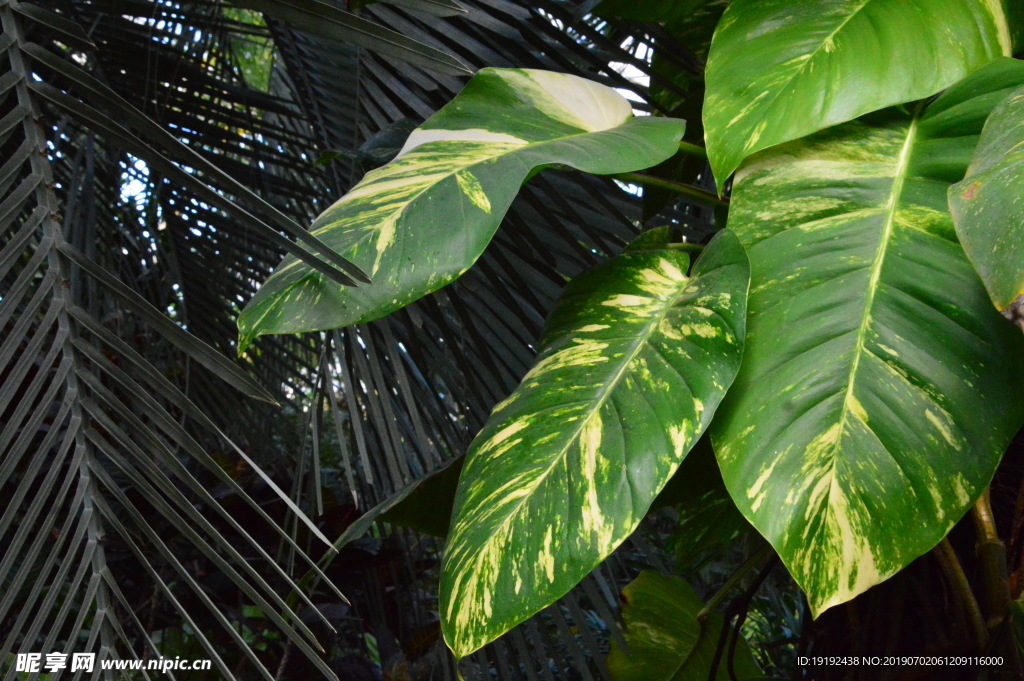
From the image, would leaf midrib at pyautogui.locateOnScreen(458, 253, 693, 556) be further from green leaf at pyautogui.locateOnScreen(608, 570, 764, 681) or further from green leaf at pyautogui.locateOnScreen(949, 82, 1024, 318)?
green leaf at pyautogui.locateOnScreen(608, 570, 764, 681)

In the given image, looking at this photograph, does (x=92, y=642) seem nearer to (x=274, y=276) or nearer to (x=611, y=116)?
(x=274, y=276)

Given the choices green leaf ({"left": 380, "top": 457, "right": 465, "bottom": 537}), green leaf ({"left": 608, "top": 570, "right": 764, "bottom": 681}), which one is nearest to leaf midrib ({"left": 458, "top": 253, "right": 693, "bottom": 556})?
green leaf ({"left": 380, "top": 457, "right": 465, "bottom": 537})

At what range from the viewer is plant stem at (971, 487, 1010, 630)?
0.55m

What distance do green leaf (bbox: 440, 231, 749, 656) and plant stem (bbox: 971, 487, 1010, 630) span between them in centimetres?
28

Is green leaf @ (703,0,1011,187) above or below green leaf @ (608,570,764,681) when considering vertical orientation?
above

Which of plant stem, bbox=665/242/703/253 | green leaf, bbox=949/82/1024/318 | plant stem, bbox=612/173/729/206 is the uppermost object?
plant stem, bbox=612/173/729/206

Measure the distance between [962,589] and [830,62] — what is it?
0.43 metres

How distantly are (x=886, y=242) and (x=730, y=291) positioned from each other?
0.12m

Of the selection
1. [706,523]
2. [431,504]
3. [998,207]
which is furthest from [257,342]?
[998,207]

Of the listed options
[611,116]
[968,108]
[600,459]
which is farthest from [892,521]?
[611,116]

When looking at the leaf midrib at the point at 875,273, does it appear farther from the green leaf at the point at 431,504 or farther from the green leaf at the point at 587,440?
the green leaf at the point at 431,504

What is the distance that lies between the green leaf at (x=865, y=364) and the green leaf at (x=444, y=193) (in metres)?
0.13

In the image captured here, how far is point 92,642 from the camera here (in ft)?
1.17

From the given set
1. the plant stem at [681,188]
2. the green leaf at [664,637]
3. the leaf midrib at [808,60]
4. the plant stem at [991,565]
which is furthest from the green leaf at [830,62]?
the green leaf at [664,637]
